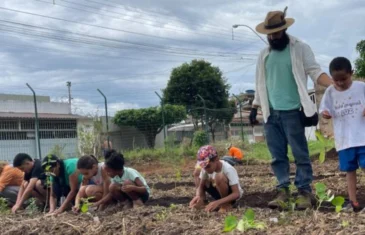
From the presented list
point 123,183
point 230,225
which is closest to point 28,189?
point 123,183

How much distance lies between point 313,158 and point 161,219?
36.0ft

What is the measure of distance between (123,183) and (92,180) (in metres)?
0.52

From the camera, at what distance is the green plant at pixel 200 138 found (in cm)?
1917

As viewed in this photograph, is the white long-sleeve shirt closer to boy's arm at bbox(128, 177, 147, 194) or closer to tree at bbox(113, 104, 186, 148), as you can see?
boy's arm at bbox(128, 177, 147, 194)

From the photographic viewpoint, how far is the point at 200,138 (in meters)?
19.2

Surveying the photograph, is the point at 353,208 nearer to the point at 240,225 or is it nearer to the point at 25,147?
the point at 240,225

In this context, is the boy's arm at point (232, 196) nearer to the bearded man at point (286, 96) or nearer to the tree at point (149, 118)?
the bearded man at point (286, 96)

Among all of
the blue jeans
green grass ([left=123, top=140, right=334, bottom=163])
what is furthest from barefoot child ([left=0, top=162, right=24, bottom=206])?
green grass ([left=123, top=140, right=334, bottom=163])

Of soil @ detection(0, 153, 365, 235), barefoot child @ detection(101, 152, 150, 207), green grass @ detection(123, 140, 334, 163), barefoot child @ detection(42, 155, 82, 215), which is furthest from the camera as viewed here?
green grass @ detection(123, 140, 334, 163)

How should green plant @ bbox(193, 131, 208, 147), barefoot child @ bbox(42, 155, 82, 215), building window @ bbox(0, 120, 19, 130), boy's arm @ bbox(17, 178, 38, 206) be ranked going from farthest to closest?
building window @ bbox(0, 120, 19, 130)
green plant @ bbox(193, 131, 208, 147)
boy's arm @ bbox(17, 178, 38, 206)
barefoot child @ bbox(42, 155, 82, 215)

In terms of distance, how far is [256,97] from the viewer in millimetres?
5242

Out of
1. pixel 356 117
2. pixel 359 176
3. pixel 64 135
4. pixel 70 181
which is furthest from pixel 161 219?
pixel 64 135

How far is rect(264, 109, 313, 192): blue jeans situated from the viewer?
4832mm

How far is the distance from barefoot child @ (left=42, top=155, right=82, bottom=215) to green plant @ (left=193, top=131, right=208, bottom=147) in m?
12.6
